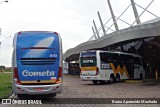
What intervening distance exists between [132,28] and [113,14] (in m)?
20.7

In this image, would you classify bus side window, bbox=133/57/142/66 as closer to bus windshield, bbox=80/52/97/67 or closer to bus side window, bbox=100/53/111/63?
bus side window, bbox=100/53/111/63

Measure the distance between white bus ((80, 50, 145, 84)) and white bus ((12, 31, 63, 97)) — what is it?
16544mm

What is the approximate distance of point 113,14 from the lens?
5641 cm

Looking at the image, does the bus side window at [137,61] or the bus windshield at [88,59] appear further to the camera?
the bus side window at [137,61]

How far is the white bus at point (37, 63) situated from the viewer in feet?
53.0

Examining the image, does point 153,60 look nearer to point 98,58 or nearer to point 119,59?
point 119,59

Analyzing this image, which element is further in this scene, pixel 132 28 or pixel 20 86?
pixel 132 28

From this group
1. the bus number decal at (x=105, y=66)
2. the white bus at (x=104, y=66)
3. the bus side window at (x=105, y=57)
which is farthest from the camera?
the bus side window at (x=105, y=57)

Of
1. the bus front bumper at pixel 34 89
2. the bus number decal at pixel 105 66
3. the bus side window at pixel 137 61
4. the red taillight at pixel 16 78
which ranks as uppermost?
the bus side window at pixel 137 61

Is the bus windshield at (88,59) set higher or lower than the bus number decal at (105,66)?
higher

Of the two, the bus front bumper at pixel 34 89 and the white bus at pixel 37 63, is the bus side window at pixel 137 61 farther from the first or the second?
the bus front bumper at pixel 34 89

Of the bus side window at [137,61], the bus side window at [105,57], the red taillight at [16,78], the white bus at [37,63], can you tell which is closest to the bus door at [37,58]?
the white bus at [37,63]

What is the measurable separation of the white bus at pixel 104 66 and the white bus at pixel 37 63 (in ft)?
54.3

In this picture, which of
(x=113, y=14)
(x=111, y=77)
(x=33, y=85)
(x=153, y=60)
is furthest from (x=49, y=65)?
(x=113, y=14)
